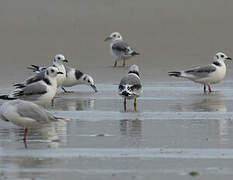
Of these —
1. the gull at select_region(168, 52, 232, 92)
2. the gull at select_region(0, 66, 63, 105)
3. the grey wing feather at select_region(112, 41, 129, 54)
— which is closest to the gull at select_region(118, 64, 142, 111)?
the gull at select_region(0, 66, 63, 105)

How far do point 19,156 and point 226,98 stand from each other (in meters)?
7.23

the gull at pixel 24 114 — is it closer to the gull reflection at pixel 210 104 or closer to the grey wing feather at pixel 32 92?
the grey wing feather at pixel 32 92

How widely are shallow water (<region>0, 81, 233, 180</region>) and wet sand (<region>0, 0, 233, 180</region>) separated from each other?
0.01 meters

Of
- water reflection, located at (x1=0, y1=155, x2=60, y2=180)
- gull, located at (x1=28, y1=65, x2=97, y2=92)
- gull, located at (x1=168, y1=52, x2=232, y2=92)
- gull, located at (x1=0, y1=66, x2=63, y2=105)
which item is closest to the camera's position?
water reflection, located at (x1=0, y1=155, x2=60, y2=180)

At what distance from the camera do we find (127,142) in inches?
425

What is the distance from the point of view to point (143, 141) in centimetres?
1087

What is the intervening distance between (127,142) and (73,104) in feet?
16.7

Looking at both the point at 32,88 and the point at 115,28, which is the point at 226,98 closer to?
the point at 32,88

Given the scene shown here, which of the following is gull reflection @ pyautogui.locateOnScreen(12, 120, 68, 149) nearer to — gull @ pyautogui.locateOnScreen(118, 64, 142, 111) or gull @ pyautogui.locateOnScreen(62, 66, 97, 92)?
gull @ pyautogui.locateOnScreen(118, 64, 142, 111)

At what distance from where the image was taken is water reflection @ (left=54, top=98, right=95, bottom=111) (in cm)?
1512

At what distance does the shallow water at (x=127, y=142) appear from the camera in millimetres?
8914

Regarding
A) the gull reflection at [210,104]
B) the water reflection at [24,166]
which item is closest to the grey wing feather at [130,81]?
the gull reflection at [210,104]

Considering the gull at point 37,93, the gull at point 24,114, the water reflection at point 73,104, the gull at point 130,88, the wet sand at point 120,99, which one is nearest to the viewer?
the wet sand at point 120,99

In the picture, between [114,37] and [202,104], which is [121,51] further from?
[202,104]
